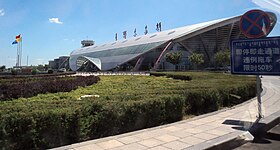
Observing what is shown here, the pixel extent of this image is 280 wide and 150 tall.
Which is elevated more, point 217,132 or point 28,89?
point 28,89

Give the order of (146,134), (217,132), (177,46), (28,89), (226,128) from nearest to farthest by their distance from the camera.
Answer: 1. (146,134)
2. (217,132)
3. (226,128)
4. (28,89)
5. (177,46)

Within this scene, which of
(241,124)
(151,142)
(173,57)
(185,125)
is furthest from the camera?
(173,57)

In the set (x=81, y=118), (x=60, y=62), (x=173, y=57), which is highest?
(x=60, y=62)

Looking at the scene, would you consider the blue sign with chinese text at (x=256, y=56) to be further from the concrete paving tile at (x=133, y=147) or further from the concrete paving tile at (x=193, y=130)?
the concrete paving tile at (x=133, y=147)

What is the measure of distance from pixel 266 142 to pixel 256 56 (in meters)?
2.38

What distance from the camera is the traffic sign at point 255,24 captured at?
6210 mm

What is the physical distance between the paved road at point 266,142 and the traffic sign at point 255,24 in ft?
8.14

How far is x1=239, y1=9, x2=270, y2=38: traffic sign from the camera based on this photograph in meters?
6.21

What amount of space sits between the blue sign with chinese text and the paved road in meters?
1.57

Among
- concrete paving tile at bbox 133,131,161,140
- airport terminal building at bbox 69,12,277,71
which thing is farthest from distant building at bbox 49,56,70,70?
concrete paving tile at bbox 133,131,161,140

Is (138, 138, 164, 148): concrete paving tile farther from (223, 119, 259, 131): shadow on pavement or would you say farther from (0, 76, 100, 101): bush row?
(0, 76, 100, 101): bush row

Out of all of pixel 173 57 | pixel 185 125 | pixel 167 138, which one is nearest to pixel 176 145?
pixel 167 138

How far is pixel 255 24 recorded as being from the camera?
251 inches

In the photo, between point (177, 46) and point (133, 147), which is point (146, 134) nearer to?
point (133, 147)
